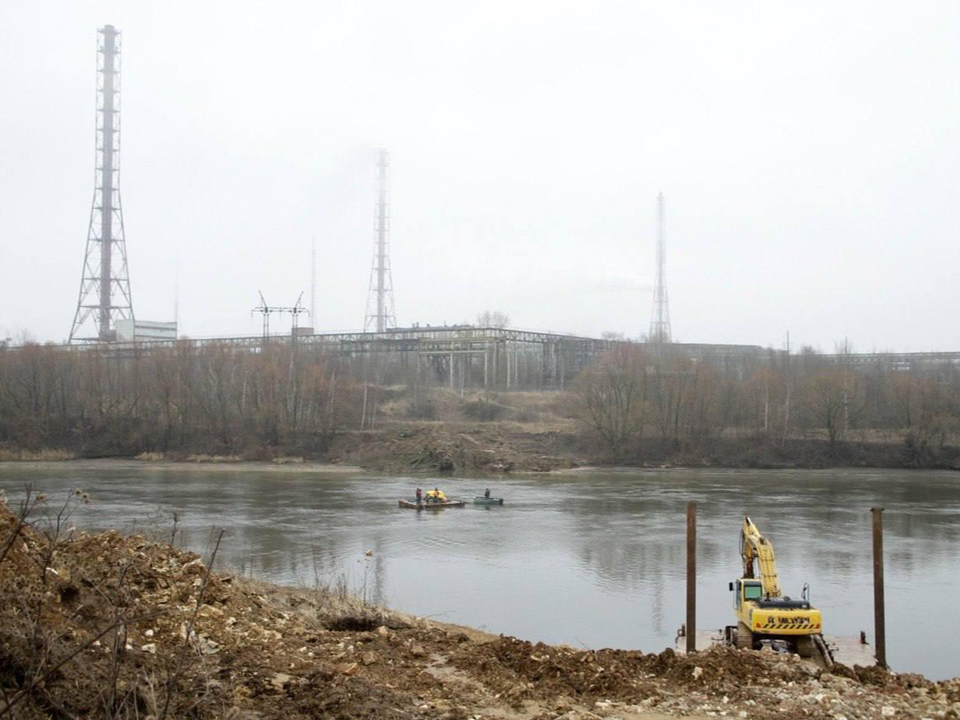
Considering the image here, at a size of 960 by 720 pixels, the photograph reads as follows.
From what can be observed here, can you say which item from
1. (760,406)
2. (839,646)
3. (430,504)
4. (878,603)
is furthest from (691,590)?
(760,406)

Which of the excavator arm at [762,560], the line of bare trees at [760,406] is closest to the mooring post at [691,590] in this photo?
the excavator arm at [762,560]

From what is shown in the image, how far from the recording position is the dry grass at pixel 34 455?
214 ft

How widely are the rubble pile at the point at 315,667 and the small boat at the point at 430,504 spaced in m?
26.0

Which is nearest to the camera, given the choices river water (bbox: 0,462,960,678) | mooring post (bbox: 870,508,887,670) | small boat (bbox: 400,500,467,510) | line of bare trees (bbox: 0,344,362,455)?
mooring post (bbox: 870,508,887,670)

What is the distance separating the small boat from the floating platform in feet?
73.2

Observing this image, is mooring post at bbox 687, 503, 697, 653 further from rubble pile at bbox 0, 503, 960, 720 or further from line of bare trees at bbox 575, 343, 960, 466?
line of bare trees at bbox 575, 343, 960, 466

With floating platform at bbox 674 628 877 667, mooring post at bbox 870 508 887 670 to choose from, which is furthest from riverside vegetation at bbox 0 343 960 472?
mooring post at bbox 870 508 887 670

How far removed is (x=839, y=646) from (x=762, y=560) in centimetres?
213

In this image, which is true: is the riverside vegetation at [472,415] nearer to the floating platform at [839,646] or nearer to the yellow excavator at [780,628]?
the floating platform at [839,646]

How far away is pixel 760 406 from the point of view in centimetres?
7100

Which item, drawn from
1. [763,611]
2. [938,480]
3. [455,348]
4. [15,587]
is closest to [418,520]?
[763,611]

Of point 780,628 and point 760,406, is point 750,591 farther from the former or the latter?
point 760,406

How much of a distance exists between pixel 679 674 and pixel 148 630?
20.5 feet

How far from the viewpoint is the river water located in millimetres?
→ 20375
